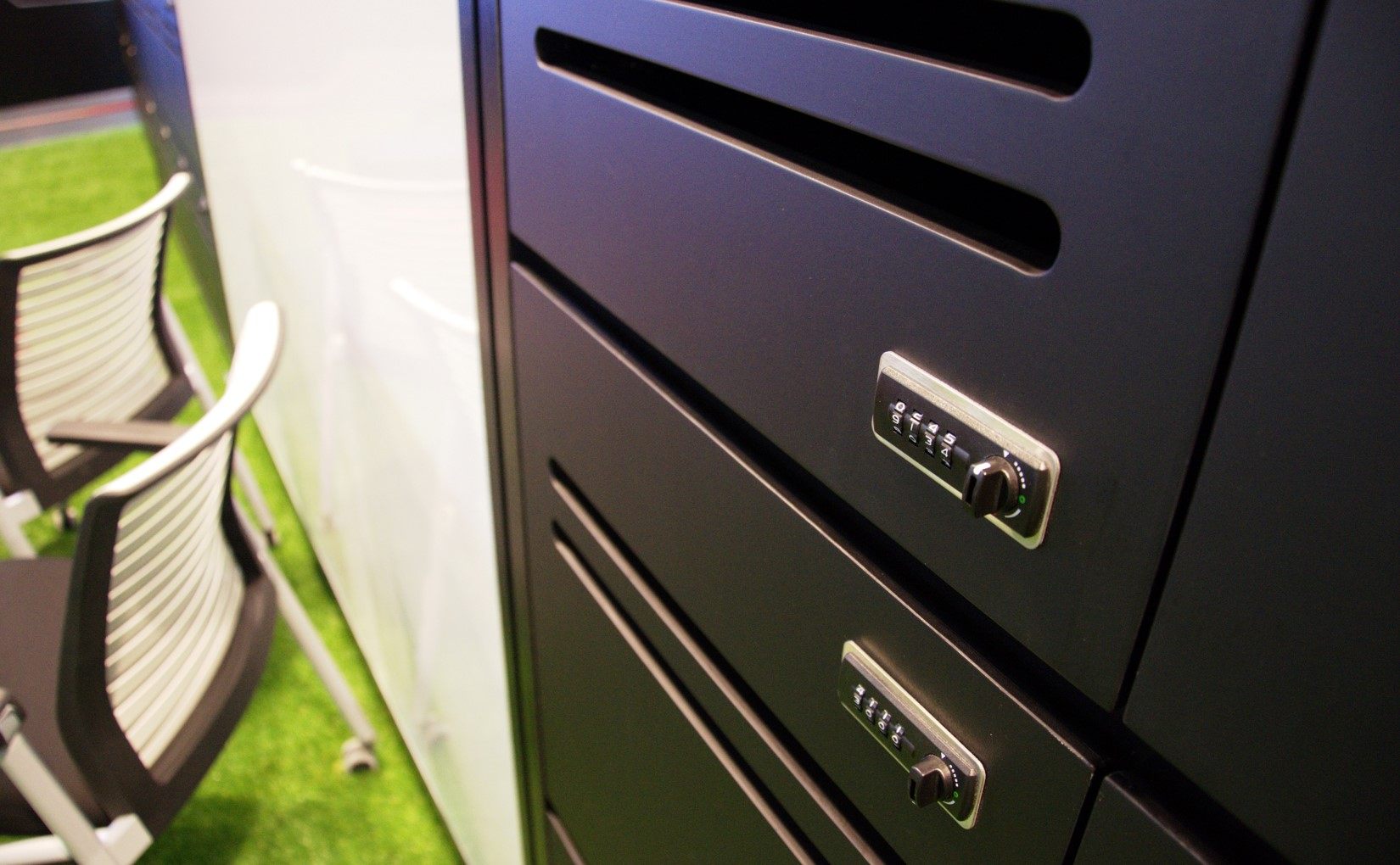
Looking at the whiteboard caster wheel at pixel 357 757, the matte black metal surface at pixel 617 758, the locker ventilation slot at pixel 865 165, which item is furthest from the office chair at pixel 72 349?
the locker ventilation slot at pixel 865 165

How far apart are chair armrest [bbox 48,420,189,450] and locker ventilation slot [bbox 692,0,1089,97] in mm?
1184

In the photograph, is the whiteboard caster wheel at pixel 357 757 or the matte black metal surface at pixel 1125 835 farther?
the whiteboard caster wheel at pixel 357 757

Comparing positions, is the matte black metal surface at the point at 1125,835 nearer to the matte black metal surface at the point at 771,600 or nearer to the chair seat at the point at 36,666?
Result: the matte black metal surface at the point at 771,600

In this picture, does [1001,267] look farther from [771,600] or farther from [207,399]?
[207,399]

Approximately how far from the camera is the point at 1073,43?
0.34 m

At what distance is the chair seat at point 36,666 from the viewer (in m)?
1.02

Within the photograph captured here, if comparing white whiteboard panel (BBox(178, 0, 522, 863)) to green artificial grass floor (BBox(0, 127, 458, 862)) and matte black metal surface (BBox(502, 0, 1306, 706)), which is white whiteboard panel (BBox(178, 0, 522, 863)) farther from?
matte black metal surface (BBox(502, 0, 1306, 706))

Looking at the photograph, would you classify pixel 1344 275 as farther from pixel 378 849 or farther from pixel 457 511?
pixel 378 849

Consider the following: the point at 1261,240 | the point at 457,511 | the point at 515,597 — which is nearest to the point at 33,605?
the point at 457,511

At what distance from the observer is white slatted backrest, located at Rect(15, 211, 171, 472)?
1.48 metres

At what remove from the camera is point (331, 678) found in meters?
1.58

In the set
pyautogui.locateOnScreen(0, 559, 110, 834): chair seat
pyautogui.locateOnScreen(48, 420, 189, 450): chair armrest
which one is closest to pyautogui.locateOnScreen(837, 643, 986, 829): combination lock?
pyautogui.locateOnScreen(0, 559, 110, 834): chair seat

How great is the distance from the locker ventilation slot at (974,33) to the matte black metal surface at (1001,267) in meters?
0.02

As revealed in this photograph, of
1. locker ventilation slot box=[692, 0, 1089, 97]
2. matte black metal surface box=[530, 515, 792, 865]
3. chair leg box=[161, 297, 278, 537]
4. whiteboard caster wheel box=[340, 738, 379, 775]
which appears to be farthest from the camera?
chair leg box=[161, 297, 278, 537]
